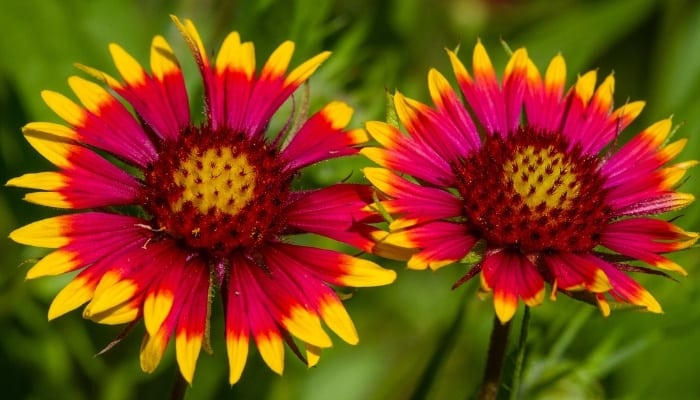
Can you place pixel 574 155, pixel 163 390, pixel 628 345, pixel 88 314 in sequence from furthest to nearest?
1. pixel 163 390
2. pixel 628 345
3. pixel 574 155
4. pixel 88 314

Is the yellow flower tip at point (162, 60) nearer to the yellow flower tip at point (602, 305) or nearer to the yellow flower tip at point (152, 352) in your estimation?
the yellow flower tip at point (152, 352)

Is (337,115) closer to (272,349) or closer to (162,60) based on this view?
(162,60)

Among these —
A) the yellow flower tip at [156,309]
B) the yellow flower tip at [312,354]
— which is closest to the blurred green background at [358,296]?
the yellow flower tip at [312,354]

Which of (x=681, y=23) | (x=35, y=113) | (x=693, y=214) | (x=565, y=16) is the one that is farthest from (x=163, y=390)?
(x=681, y=23)

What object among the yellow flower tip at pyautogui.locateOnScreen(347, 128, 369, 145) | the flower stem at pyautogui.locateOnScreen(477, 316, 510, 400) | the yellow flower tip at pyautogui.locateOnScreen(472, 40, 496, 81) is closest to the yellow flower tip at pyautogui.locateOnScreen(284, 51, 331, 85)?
the yellow flower tip at pyautogui.locateOnScreen(347, 128, 369, 145)

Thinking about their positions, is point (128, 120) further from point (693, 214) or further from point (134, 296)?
point (693, 214)

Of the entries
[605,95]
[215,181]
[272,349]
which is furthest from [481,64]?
[272,349]
